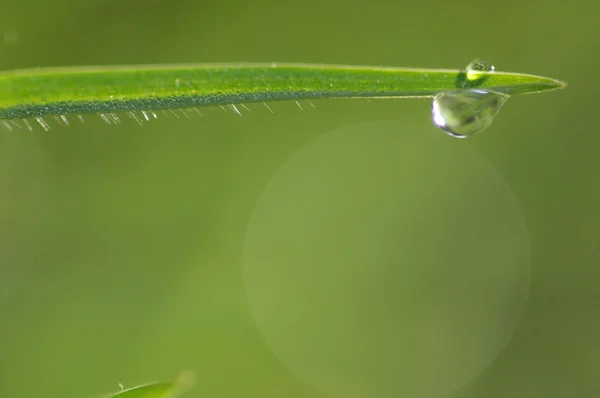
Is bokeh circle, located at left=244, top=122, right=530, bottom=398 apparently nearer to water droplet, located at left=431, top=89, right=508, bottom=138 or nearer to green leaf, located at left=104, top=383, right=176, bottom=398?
water droplet, located at left=431, top=89, right=508, bottom=138

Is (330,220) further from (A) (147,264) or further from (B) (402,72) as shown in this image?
(B) (402,72)

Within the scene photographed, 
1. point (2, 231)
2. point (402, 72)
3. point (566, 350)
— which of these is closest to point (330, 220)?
point (566, 350)

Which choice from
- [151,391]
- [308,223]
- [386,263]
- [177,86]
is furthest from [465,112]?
[308,223]

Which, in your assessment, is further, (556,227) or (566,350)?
(556,227)

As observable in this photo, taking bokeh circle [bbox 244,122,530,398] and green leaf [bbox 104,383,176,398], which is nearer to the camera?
green leaf [bbox 104,383,176,398]

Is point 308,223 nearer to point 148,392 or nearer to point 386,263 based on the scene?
point 386,263

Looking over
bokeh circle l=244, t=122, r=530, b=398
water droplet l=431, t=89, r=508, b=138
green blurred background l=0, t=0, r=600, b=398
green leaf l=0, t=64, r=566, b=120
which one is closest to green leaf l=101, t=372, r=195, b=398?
green leaf l=0, t=64, r=566, b=120

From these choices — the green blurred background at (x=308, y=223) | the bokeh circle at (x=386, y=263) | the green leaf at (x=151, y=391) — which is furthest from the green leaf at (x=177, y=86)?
the bokeh circle at (x=386, y=263)
